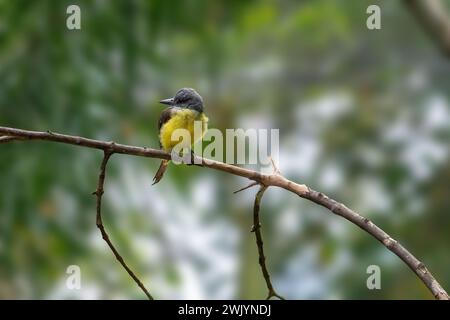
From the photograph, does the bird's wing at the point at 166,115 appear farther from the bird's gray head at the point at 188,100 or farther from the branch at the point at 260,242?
the branch at the point at 260,242

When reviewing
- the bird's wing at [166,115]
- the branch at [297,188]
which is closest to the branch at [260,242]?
the branch at [297,188]

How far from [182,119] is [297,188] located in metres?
0.65

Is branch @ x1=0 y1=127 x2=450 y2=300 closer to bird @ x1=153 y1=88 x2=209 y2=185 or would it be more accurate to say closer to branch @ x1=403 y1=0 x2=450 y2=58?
bird @ x1=153 y1=88 x2=209 y2=185

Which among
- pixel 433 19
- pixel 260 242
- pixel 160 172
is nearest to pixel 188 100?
pixel 160 172

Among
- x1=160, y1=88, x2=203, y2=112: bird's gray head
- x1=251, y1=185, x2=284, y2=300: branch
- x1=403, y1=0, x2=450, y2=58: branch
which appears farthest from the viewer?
x1=403, y1=0, x2=450, y2=58: branch

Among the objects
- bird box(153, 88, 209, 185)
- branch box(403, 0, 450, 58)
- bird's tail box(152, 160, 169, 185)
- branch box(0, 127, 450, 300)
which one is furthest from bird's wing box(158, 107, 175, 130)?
branch box(403, 0, 450, 58)

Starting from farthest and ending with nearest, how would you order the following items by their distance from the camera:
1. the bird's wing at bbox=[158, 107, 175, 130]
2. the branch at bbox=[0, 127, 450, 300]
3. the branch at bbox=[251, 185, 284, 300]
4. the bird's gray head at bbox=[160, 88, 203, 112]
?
the bird's wing at bbox=[158, 107, 175, 130] → the bird's gray head at bbox=[160, 88, 203, 112] → the branch at bbox=[251, 185, 284, 300] → the branch at bbox=[0, 127, 450, 300]

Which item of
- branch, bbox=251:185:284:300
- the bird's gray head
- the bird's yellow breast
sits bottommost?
branch, bbox=251:185:284:300

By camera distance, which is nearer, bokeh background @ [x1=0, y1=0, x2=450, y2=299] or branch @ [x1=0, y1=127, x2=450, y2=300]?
branch @ [x1=0, y1=127, x2=450, y2=300]

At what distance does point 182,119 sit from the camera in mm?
1874

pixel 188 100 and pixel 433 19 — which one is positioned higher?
pixel 433 19

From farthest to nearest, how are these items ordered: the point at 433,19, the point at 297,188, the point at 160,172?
the point at 433,19 → the point at 160,172 → the point at 297,188

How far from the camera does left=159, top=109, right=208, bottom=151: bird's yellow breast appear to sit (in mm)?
1867

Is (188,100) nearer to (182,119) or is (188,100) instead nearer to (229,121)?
(182,119)
